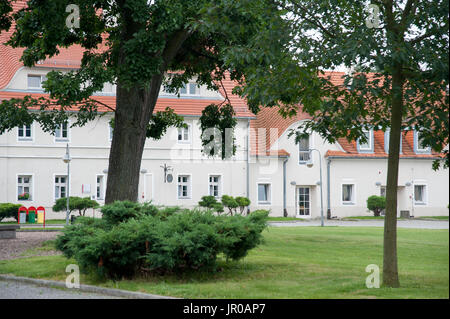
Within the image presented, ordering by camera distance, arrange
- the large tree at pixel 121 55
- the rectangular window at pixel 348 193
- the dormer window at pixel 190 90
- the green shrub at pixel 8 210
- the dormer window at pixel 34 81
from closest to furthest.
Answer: the large tree at pixel 121 55, the green shrub at pixel 8 210, the dormer window at pixel 34 81, the dormer window at pixel 190 90, the rectangular window at pixel 348 193

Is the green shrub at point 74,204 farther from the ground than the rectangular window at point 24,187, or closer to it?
closer to it

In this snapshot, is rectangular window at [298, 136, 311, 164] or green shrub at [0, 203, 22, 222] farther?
rectangular window at [298, 136, 311, 164]

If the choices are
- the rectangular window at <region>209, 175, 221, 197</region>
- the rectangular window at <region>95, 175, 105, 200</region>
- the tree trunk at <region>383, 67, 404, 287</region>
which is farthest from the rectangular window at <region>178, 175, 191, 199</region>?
the tree trunk at <region>383, 67, 404, 287</region>

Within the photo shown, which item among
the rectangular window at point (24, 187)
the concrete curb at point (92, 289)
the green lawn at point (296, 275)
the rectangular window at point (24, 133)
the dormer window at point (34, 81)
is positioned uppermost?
the dormer window at point (34, 81)

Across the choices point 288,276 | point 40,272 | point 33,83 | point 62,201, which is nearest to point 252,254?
point 288,276

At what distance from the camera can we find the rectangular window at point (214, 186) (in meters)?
44.5

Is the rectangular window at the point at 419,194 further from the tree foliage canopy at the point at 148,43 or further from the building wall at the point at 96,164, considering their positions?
the tree foliage canopy at the point at 148,43

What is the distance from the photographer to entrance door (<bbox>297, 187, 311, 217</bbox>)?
1832 inches

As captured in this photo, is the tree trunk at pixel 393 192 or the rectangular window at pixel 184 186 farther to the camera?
the rectangular window at pixel 184 186

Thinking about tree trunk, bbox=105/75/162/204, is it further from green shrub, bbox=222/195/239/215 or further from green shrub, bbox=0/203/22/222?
green shrub, bbox=222/195/239/215

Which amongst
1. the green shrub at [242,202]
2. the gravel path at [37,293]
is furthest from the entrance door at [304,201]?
the gravel path at [37,293]

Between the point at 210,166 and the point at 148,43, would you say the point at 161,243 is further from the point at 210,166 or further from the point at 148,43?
the point at 210,166

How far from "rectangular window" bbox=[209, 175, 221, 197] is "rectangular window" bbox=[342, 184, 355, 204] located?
30.0ft

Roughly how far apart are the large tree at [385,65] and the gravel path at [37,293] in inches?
173
